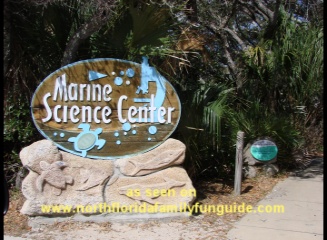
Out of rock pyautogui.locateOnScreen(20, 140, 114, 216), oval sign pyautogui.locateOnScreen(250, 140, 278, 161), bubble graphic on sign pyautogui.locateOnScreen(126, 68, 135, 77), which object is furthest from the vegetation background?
rock pyautogui.locateOnScreen(20, 140, 114, 216)

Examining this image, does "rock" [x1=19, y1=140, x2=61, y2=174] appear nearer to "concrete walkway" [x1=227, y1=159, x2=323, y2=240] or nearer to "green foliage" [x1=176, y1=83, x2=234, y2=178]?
"green foliage" [x1=176, y1=83, x2=234, y2=178]

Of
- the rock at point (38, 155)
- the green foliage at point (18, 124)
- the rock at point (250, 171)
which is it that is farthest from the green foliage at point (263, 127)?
the green foliage at point (18, 124)

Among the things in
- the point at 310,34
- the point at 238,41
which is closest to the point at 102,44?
the point at 238,41

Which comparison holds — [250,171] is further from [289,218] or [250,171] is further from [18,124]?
[18,124]

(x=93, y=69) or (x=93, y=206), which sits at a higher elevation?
(x=93, y=69)

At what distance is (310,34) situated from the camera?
9867 mm

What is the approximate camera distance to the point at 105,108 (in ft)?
18.9

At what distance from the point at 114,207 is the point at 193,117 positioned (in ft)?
6.91

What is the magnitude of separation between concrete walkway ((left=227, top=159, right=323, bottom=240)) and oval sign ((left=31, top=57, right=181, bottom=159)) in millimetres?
1695

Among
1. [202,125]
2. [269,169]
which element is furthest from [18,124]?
[269,169]

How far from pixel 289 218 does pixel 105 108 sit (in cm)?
301

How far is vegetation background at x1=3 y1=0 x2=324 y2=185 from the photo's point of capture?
20.5 ft

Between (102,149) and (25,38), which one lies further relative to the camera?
(25,38)

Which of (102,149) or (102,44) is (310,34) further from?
(102,149)
